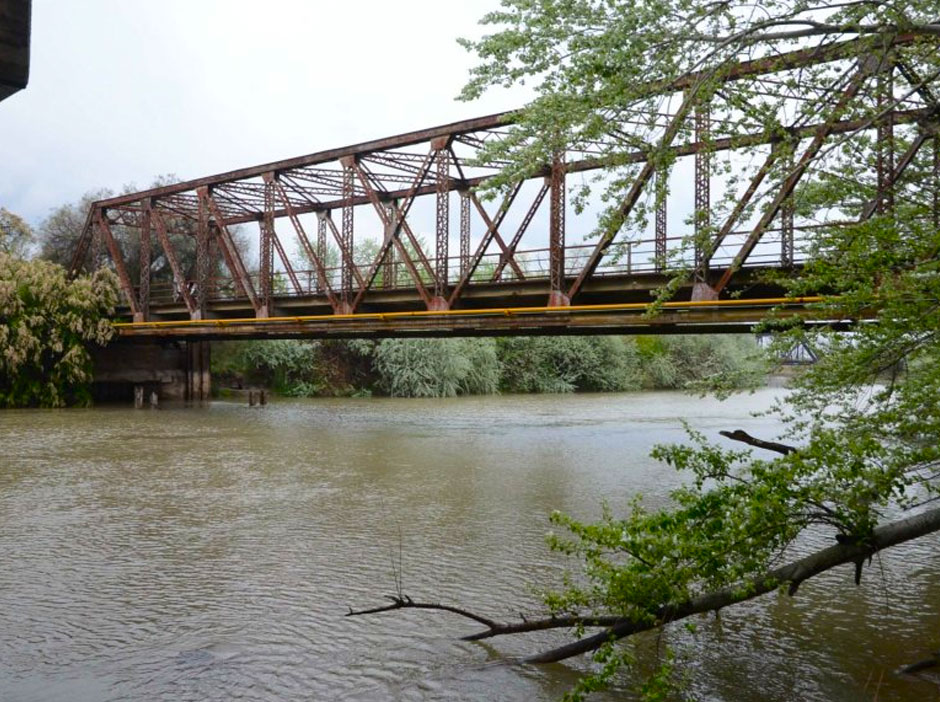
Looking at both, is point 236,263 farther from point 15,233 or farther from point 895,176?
point 15,233

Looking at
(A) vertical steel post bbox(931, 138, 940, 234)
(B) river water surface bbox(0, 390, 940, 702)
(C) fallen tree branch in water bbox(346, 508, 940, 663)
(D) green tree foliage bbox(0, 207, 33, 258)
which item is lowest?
(B) river water surface bbox(0, 390, 940, 702)

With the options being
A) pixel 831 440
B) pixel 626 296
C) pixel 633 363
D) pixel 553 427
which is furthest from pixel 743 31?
pixel 633 363

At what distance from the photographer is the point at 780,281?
609 centimetres

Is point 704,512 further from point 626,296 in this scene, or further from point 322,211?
point 322,211

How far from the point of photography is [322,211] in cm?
2572

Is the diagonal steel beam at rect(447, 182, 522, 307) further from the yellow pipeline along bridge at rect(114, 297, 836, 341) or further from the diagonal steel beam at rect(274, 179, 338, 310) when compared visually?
the diagonal steel beam at rect(274, 179, 338, 310)

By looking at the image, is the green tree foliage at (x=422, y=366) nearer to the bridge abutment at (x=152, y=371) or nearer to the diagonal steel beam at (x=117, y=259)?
the bridge abutment at (x=152, y=371)

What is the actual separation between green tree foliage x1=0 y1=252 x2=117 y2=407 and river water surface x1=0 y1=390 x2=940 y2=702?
13.7 m

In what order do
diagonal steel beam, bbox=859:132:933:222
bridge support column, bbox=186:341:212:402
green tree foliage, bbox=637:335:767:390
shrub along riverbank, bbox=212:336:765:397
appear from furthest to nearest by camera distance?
green tree foliage, bbox=637:335:767:390 < shrub along riverbank, bbox=212:336:765:397 < bridge support column, bbox=186:341:212:402 < diagonal steel beam, bbox=859:132:933:222

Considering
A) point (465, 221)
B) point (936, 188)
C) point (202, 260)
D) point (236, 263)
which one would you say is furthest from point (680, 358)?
point (936, 188)

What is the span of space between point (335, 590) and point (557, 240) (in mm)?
10701

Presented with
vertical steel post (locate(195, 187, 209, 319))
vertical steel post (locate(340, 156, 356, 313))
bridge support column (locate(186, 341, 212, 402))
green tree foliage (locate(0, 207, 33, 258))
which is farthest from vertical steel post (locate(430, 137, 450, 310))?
green tree foliage (locate(0, 207, 33, 258))

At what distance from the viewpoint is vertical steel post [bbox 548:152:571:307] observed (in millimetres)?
15781

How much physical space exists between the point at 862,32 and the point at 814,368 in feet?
7.13
